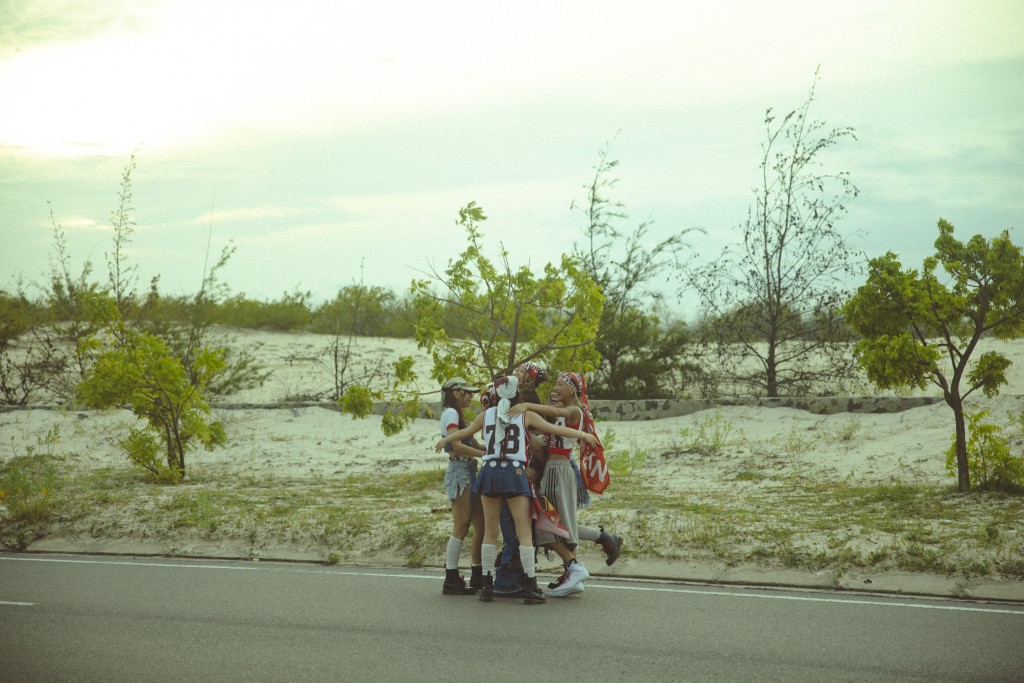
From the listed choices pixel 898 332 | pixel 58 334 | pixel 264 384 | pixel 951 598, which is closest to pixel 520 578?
pixel 951 598

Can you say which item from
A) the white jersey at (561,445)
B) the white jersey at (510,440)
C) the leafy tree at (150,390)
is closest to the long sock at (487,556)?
the white jersey at (510,440)

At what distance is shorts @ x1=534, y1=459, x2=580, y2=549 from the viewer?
29.0 feet

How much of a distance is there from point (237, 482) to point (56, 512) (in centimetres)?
359

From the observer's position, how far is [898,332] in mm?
13055

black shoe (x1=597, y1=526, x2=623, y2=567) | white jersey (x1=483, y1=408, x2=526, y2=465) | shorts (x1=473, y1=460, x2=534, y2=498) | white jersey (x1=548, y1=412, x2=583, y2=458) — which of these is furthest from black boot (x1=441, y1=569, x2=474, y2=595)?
white jersey (x1=548, y1=412, x2=583, y2=458)

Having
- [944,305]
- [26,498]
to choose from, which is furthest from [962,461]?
[26,498]

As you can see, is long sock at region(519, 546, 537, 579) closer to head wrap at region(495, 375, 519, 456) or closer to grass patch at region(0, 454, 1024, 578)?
head wrap at region(495, 375, 519, 456)

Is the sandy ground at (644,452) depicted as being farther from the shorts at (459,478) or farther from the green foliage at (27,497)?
the shorts at (459,478)

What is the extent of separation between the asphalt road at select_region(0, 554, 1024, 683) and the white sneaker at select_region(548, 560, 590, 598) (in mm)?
89

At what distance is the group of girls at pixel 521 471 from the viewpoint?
8.59m

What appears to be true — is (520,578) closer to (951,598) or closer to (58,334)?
(951,598)

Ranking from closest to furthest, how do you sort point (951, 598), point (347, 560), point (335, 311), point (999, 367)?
point (951, 598) → point (347, 560) → point (999, 367) → point (335, 311)

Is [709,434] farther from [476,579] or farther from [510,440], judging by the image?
[510,440]

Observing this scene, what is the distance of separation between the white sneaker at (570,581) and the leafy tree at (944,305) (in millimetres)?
5723
